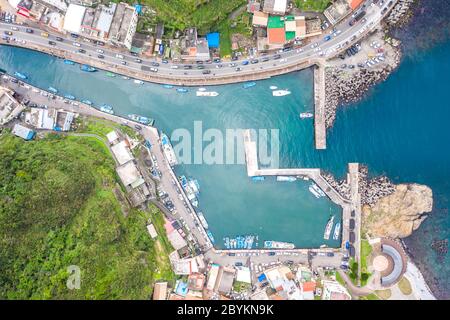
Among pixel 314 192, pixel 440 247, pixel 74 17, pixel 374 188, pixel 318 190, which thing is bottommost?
pixel 440 247

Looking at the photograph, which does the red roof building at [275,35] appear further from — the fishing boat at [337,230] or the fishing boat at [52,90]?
the fishing boat at [52,90]

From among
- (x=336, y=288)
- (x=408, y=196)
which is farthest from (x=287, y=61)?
(x=336, y=288)

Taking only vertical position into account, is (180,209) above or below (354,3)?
below

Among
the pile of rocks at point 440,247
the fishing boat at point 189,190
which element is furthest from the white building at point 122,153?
the pile of rocks at point 440,247

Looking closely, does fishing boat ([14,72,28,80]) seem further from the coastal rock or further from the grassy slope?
the coastal rock

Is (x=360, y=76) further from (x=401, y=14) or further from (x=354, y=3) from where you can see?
(x=401, y=14)

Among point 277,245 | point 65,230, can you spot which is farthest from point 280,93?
point 65,230
